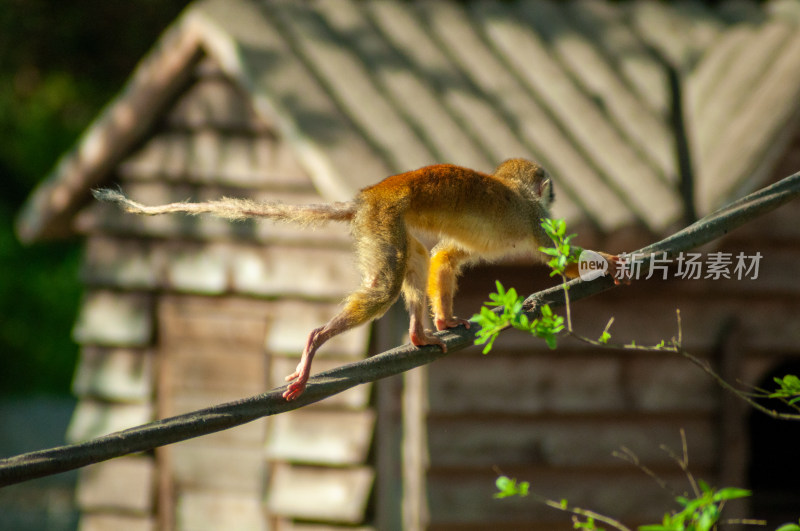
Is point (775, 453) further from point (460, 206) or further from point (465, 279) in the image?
point (460, 206)

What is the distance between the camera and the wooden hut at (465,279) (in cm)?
505

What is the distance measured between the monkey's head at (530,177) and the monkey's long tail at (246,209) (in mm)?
771

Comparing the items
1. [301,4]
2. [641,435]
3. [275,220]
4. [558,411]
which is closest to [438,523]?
[558,411]

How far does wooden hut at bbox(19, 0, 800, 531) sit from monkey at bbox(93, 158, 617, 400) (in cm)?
128

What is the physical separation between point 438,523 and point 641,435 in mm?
1303

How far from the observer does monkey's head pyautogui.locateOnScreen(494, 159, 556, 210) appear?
12.0 feet

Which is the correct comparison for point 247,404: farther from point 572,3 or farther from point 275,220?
point 572,3

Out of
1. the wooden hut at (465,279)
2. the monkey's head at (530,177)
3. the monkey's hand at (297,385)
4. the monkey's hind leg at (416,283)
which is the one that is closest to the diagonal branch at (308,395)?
the monkey's hand at (297,385)

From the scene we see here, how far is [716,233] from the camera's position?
8.16ft

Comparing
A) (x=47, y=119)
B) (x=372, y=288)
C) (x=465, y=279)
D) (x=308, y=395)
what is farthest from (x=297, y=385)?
(x=47, y=119)

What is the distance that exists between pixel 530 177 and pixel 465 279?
1.37m

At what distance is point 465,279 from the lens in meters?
4.96

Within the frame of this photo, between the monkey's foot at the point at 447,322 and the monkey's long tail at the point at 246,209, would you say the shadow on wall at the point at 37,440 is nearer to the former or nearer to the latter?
the monkey's foot at the point at 447,322

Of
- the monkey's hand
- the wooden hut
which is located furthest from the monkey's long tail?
the wooden hut
